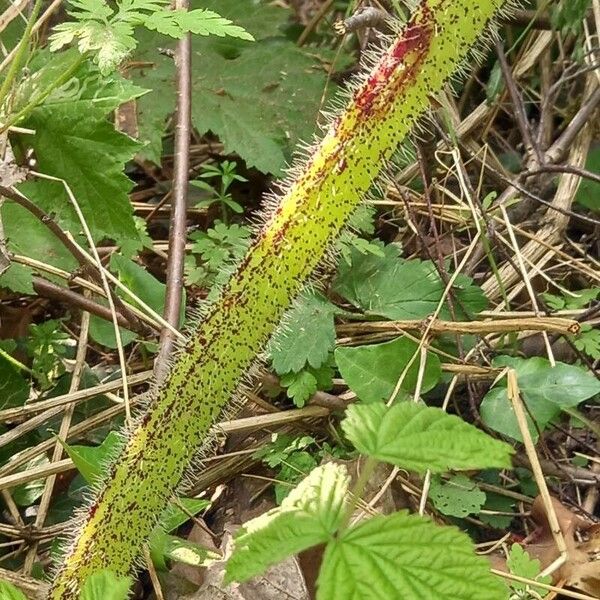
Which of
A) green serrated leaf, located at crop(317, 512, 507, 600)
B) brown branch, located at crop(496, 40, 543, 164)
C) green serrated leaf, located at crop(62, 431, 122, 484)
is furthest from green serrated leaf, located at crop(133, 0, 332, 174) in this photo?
green serrated leaf, located at crop(317, 512, 507, 600)

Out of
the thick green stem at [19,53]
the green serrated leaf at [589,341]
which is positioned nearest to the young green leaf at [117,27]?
the thick green stem at [19,53]

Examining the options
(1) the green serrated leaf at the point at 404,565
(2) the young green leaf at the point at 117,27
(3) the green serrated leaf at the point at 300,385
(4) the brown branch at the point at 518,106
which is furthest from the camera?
(4) the brown branch at the point at 518,106

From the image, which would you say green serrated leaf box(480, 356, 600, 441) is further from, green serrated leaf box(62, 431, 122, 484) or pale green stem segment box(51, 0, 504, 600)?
green serrated leaf box(62, 431, 122, 484)

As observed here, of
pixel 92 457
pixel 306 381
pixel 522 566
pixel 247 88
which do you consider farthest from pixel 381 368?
pixel 247 88

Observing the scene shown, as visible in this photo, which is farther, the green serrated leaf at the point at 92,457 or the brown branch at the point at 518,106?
the brown branch at the point at 518,106

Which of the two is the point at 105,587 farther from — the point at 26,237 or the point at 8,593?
the point at 26,237

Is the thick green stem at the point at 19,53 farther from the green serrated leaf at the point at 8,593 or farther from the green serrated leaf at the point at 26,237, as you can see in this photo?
the green serrated leaf at the point at 8,593
